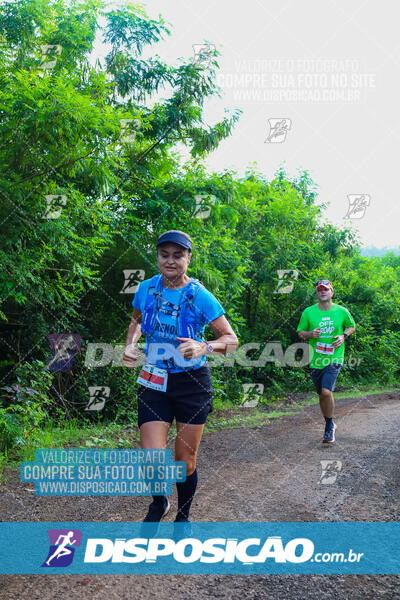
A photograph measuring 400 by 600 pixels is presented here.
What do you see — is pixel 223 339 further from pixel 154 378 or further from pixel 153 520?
pixel 153 520

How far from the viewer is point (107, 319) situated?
10.2 m

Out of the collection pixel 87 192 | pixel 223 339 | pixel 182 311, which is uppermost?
pixel 87 192

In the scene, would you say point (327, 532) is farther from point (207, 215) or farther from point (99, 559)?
point (207, 215)

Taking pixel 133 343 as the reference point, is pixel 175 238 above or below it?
above

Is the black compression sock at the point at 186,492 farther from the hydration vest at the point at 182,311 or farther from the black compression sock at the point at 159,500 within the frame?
the hydration vest at the point at 182,311

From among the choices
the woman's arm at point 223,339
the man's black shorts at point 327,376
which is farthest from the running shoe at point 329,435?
the woman's arm at point 223,339

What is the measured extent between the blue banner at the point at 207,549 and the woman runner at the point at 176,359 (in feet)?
0.76

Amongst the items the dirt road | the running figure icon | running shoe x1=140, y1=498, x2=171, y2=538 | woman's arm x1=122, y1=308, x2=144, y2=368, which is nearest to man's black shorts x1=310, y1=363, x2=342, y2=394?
the dirt road

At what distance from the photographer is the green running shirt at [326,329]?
7326 mm

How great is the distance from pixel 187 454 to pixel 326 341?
419 centimetres

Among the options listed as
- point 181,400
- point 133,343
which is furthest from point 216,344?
point 133,343

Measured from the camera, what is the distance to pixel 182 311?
362 cm

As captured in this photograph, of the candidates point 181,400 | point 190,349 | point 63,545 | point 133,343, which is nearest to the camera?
point 190,349

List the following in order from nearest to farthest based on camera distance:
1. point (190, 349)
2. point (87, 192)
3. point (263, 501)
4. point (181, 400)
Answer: point (190, 349), point (181, 400), point (263, 501), point (87, 192)
